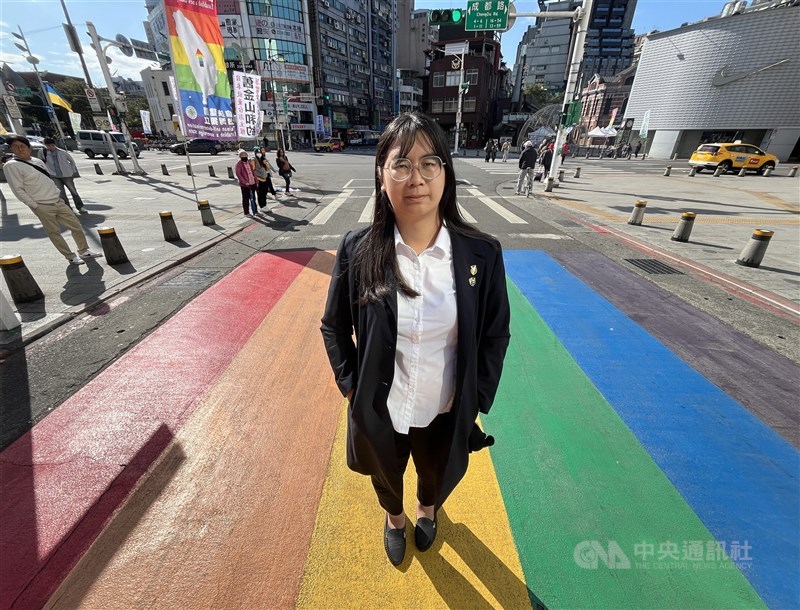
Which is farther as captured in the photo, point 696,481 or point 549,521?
point 696,481

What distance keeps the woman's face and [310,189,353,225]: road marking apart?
8.28 meters

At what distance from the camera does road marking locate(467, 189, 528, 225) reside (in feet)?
31.9

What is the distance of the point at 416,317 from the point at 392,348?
189 mm

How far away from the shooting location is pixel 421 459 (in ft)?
6.53

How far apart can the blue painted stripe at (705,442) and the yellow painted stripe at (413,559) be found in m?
1.39

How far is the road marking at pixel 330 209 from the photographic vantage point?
9.64 meters

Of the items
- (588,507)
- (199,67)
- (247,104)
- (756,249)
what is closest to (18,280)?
(199,67)

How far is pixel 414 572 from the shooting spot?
200cm

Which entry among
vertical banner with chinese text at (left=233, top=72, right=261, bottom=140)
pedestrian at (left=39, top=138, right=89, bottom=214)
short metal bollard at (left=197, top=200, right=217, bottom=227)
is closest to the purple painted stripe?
short metal bollard at (left=197, top=200, right=217, bottom=227)

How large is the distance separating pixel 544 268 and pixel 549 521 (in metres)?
4.86

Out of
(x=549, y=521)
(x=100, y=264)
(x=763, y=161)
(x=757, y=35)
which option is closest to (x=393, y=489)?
(x=549, y=521)

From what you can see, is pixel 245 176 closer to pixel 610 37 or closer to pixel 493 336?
pixel 493 336

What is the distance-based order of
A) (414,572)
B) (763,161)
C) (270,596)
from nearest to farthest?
1. (270,596)
2. (414,572)
3. (763,161)

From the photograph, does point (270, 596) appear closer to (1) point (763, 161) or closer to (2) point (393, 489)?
(2) point (393, 489)
